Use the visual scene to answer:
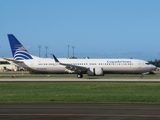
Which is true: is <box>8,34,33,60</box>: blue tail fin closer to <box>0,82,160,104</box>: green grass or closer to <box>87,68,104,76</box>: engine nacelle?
<box>87,68,104,76</box>: engine nacelle

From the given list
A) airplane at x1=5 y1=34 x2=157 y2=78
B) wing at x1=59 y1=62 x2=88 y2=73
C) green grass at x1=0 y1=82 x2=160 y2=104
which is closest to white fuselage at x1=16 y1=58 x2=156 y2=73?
airplane at x1=5 y1=34 x2=157 y2=78

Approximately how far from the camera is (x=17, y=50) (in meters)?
65.9

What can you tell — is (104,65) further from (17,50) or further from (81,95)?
(81,95)

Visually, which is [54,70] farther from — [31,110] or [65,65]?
[31,110]

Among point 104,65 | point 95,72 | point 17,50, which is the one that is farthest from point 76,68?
point 17,50

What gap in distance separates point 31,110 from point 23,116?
7.13ft

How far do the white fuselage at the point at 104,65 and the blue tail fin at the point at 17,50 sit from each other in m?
2.07

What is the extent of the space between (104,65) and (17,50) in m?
15.2

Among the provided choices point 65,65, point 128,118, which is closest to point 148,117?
point 128,118

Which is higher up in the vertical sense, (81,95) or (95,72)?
(95,72)

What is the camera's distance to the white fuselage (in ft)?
A: 203

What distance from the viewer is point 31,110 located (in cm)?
1753

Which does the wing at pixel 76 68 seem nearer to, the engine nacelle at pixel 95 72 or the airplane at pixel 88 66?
the airplane at pixel 88 66

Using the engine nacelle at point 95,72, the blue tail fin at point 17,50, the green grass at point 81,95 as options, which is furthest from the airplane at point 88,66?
the green grass at point 81,95
